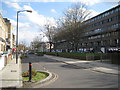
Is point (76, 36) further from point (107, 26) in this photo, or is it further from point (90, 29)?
point (90, 29)

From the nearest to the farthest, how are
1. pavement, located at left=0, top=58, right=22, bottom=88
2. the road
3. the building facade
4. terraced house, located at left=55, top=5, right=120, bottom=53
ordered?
pavement, located at left=0, top=58, right=22, bottom=88, the road, terraced house, located at left=55, top=5, right=120, bottom=53, the building facade

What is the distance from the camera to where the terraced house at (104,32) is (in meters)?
50.6

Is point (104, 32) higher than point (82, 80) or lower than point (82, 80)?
higher

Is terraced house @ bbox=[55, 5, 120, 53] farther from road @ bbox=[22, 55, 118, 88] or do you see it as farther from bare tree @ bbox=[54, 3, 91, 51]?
road @ bbox=[22, 55, 118, 88]

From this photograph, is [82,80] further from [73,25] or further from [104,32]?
[104,32]

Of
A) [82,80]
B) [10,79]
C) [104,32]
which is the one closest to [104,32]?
[104,32]

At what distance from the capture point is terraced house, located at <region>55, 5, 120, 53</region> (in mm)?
50562

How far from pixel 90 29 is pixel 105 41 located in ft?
44.6

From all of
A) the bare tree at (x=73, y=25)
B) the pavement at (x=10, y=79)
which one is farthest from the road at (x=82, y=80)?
the bare tree at (x=73, y=25)

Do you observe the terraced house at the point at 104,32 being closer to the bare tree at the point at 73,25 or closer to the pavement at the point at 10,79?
the bare tree at the point at 73,25

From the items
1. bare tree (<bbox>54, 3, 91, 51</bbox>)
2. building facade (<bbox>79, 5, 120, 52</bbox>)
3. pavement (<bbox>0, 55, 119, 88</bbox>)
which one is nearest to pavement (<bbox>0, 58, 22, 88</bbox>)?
pavement (<bbox>0, 55, 119, 88</bbox>)

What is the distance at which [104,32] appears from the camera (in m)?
56.6

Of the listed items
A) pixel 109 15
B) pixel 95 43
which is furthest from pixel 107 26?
pixel 95 43

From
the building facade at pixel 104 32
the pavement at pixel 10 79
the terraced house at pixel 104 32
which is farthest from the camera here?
the building facade at pixel 104 32
